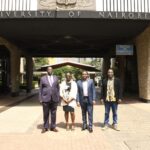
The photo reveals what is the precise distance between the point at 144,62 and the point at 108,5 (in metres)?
4.96

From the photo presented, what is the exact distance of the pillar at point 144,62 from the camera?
2338 cm

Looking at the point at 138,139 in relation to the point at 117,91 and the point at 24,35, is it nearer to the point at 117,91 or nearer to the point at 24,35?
the point at 117,91

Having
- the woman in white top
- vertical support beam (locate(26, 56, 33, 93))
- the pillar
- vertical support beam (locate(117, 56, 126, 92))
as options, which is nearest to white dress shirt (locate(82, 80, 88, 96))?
the woman in white top

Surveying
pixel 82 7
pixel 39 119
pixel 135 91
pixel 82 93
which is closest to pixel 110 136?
pixel 82 93

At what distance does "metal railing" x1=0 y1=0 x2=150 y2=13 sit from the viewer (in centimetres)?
2044

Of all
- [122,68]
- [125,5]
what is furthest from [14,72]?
[125,5]

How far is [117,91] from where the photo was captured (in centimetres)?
1243

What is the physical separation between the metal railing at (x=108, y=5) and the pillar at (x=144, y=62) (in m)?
2.24

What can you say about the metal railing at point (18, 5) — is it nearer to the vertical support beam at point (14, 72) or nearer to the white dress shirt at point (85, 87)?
the white dress shirt at point (85, 87)

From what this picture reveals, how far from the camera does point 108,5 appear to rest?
20.7 meters

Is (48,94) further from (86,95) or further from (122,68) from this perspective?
(122,68)

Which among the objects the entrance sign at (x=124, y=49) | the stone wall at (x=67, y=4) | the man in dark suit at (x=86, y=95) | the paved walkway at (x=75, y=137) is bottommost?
the paved walkway at (x=75, y=137)

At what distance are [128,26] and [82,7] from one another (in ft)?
11.9

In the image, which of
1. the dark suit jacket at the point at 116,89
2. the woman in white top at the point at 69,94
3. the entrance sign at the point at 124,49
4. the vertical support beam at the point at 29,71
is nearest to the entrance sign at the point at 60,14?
the entrance sign at the point at 124,49
